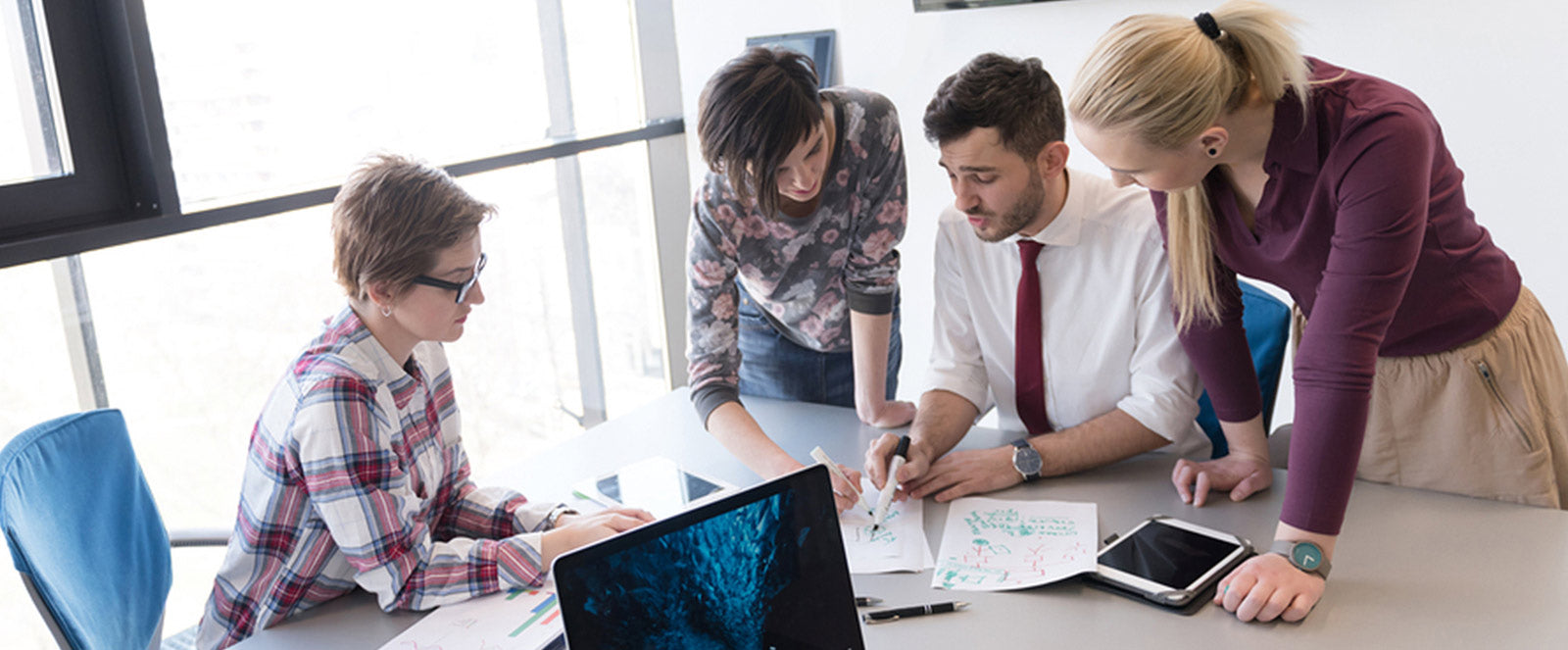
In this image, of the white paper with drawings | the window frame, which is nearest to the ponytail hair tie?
the white paper with drawings

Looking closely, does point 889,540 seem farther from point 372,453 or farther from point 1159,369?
point 372,453

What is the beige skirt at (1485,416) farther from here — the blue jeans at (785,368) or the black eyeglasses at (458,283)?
the black eyeglasses at (458,283)

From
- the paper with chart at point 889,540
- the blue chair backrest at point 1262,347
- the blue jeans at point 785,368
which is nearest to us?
the paper with chart at point 889,540

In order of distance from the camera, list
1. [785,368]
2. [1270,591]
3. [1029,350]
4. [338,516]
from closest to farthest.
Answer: [1270,591], [338,516], [1029,350], [785,368]

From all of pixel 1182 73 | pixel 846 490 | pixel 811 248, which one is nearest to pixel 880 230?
pixel 811 248

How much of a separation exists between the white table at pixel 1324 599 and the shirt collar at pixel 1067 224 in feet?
1.20

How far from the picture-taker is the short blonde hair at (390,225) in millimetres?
1420

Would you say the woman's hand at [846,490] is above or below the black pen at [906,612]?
above

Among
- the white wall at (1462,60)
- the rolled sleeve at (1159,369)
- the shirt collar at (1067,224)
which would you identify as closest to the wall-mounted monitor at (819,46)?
the white wall at (1462,60)

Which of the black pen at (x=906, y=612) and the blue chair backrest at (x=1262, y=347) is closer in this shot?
the black pen at (x=906, y=612)

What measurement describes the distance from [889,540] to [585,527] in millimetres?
409

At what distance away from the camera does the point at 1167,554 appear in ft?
4.46

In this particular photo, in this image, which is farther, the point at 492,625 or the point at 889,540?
the point at 889,540

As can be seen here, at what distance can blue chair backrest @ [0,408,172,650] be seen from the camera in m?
1.39
